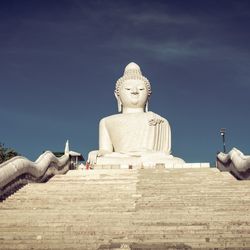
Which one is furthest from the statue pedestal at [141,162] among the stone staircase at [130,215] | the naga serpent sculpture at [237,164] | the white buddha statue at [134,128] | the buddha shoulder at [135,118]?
the stone staircase at [130,215]

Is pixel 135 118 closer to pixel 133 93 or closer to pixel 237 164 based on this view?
pixel 133 93

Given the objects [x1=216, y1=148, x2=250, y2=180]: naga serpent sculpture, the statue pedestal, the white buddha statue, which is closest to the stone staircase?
[x1=216, y1=148, x2=250, y2=180]: naga serpent sculpture

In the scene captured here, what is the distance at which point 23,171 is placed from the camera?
34.6 feet

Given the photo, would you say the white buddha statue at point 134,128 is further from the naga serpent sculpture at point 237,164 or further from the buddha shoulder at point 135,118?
the naga serpent sculpture at point 237,164

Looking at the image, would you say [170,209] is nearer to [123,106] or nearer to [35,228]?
[35,228]

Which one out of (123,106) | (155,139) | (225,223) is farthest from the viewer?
(123,106)

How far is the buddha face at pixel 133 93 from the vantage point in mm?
20750

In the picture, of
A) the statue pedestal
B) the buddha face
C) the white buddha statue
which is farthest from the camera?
the buddha face

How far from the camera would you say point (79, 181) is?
442 inches

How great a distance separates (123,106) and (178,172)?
9.02m

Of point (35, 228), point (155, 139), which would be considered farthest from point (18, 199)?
point (155, 139)

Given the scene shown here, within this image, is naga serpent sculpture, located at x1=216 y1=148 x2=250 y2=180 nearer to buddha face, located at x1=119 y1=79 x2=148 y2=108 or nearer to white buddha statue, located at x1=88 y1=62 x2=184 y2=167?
white buddha statue, located at x1=88 y1=62 x2=184 y2=167

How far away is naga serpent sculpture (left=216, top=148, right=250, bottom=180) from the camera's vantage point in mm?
11133

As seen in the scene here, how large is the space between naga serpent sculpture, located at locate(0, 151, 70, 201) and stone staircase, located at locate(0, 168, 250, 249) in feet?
0.85
